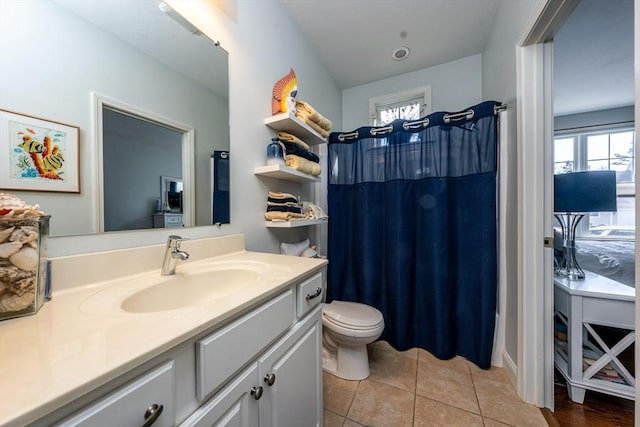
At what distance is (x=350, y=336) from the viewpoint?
1.38 metres

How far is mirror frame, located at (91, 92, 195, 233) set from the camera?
75cm

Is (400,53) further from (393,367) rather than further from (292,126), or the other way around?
(393,367)

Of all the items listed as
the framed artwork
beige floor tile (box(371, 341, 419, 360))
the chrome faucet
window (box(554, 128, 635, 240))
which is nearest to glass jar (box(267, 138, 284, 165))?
the chrome faucet

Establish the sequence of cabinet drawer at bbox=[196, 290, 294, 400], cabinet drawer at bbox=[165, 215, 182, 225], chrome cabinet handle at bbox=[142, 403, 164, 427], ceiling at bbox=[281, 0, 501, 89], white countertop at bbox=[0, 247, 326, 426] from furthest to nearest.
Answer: ceiling at bbox=[281, 0, 501, 89]
cabinet drawer at bbox=[165, 215, 182, 225]
cabinet drawer at bbox=[196, 290, 294, 400]
chrome cabinet handle at bbox=[142, 403, 164, 427]
white countertop at bbox=[0, 247, 326, 426]

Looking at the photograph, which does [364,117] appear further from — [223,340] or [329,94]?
[223,340]

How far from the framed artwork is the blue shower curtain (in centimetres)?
161

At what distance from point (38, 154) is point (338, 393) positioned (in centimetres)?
165

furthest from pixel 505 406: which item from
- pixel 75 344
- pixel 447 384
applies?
pixel 75 344

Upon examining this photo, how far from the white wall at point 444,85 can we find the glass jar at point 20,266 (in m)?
2.53

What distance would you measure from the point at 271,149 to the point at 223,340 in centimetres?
110

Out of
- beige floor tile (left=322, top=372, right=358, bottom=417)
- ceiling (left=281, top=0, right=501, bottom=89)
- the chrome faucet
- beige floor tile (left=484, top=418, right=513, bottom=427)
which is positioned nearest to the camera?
the chrome faucet

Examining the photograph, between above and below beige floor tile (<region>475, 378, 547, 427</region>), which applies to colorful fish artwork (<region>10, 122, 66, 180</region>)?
above

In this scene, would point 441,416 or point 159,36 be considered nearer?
point 159,36

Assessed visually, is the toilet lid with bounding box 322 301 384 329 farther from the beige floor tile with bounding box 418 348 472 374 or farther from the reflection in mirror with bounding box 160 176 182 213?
the reflection in mirror with bounding box 160 176 182 213
